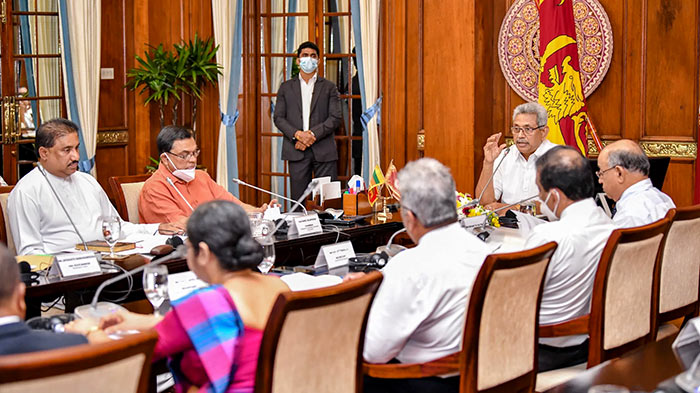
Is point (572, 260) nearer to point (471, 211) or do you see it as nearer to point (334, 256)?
point (334, 256)

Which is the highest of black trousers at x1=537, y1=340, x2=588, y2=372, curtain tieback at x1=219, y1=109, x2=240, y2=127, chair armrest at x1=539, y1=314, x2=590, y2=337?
curtain tieback at x1=219, y1=109, x2=240, y2=127

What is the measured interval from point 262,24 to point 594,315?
20.0 feet

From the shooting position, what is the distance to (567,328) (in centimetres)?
308

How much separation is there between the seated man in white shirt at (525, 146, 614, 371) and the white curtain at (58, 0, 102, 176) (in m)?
5.28

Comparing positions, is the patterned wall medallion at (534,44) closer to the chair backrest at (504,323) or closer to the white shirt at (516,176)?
the white shirt at (516,176)

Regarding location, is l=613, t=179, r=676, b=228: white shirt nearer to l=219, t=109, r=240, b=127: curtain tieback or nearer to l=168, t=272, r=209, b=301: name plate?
l=168, t=272, r=209, b=301: name plate

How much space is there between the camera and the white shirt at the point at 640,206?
152 inches

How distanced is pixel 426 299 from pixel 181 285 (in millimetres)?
808

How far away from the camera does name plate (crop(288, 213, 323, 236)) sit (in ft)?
13.5

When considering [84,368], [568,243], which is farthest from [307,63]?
[84,368]

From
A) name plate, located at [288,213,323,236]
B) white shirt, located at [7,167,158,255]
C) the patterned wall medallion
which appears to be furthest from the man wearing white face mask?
the patterned wall medallion

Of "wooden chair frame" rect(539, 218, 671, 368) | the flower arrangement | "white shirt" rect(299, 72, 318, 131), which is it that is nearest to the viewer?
"wooden chair frame" rect(539, 218, 671, 368)

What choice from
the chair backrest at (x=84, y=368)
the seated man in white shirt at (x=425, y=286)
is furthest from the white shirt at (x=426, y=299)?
the chair backrest at (x=84, y=368)

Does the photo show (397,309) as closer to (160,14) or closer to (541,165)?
(541,165)
